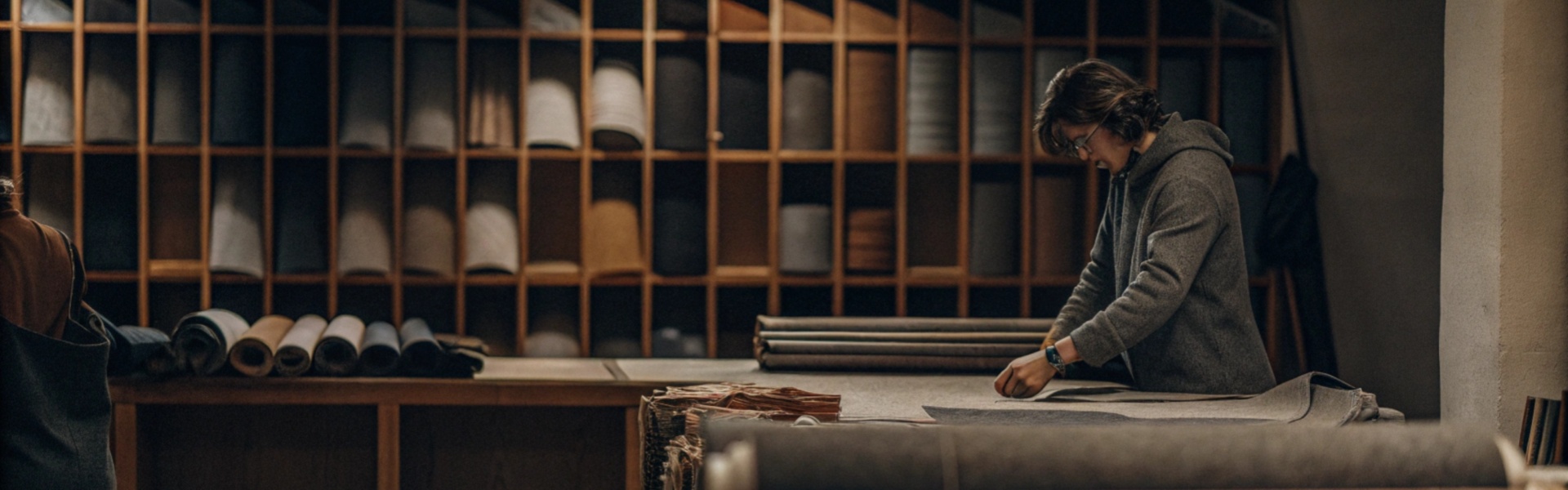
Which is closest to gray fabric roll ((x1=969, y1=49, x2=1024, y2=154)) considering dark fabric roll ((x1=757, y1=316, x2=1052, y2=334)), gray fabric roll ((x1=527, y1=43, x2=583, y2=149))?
dark fabric roll ((x1=757, y1=316, x2=1052, y2=334))

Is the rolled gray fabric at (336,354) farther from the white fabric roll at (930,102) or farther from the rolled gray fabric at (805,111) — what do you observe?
the white fabric roll at (930,102)

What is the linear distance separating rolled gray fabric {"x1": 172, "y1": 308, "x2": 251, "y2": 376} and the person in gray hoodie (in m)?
2.06

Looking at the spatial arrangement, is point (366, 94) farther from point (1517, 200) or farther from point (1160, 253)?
point (1517, 200)

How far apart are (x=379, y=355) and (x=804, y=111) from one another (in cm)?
148

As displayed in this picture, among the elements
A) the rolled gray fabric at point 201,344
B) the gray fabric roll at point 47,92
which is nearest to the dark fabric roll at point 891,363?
the rolled gray fabric at point 201,344

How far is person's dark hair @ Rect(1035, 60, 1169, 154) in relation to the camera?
228 cm

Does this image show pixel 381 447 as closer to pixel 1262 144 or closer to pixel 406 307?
pixel 406 307

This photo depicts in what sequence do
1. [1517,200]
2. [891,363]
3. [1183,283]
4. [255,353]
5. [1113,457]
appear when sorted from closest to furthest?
1. [1113,457]
2. [1183,283]
3. [1517,200]
4. [891,363]
5. [255,353]

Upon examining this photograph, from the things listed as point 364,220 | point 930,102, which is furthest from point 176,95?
point 930,102

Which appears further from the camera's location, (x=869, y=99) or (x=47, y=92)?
(x=869, y=99)

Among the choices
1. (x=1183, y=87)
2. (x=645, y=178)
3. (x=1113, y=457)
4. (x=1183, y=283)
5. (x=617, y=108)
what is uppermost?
(x=1183, y=87)

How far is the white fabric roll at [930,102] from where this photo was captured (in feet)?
12.5

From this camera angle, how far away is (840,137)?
3799 mm

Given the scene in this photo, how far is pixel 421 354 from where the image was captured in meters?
3.28
